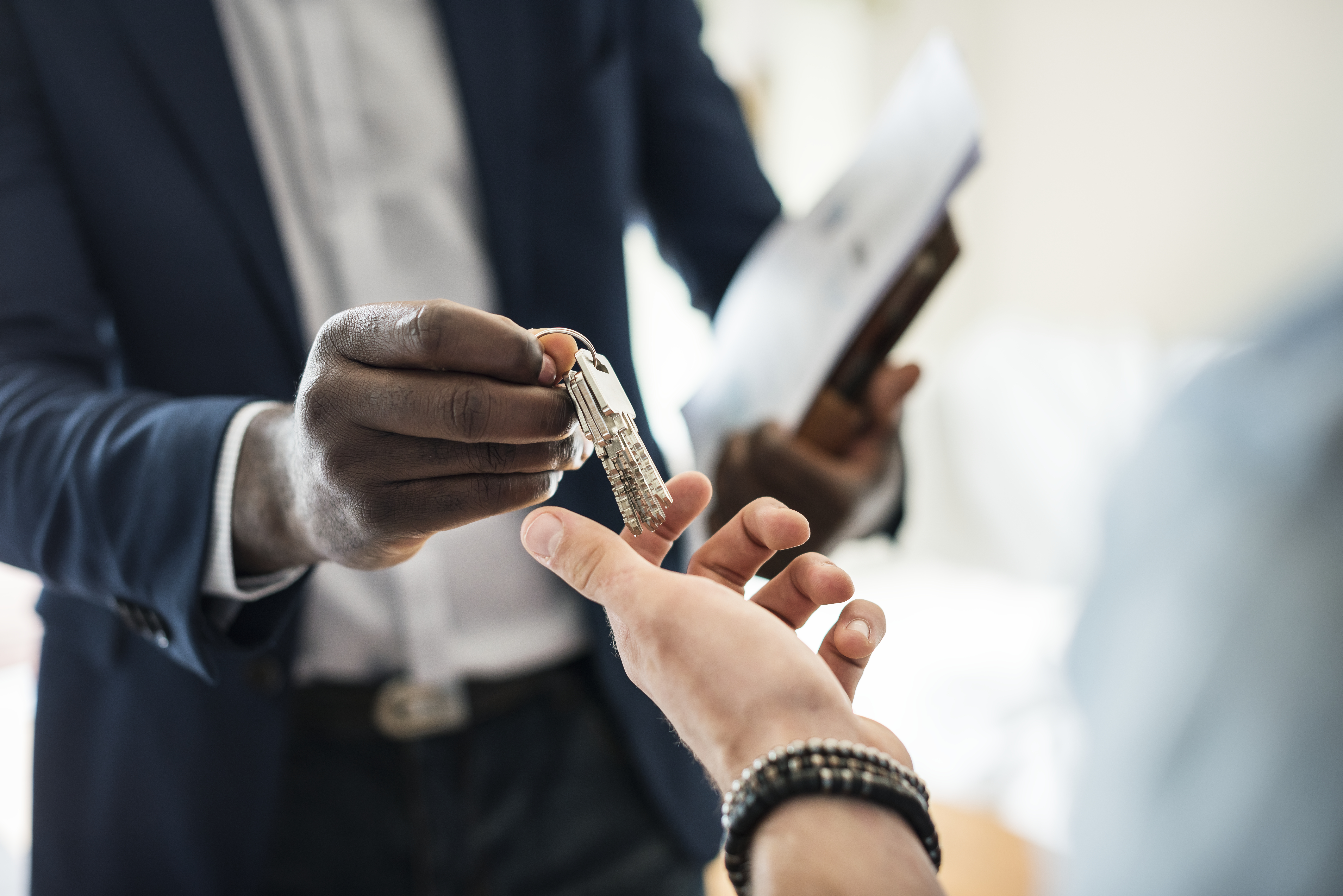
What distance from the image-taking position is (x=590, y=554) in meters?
0.28

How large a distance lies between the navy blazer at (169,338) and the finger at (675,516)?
2cm

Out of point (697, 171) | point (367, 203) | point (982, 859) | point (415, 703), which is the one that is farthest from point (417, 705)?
point (982, 859)

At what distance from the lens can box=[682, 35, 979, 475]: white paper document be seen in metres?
0.48

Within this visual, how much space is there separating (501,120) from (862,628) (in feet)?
1.12

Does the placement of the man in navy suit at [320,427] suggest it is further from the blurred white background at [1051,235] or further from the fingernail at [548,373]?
the blurred white background at [1051,235]

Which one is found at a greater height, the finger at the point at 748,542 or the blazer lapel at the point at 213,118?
the blazer lapel at the point at 213,118

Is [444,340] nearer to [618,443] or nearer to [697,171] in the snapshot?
[618,443]

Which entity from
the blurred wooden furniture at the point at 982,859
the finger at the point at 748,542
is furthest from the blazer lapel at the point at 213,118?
the blurred wooden furniture at the point at 982,859

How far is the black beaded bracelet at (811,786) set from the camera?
22 cm

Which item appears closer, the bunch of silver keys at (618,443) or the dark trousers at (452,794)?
the bunch of silver keys at (618,443)

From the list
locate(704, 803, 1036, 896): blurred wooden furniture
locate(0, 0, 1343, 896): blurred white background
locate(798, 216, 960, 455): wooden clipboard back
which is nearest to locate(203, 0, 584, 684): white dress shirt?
locate(798, 216, 960, 455): wooden clipboard back

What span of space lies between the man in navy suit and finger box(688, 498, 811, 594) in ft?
0.15

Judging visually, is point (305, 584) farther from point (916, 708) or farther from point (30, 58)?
point (916, 708)

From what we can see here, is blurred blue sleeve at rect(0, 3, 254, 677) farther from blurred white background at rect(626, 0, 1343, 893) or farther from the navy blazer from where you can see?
blurred white background at rect(626, 0, 1343, 893)
